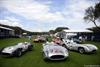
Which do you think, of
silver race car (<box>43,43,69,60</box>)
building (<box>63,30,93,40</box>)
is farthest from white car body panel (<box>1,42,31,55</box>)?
building (<box>63,30,93,40</box>)

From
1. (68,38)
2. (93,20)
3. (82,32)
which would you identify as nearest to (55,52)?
(68,38)

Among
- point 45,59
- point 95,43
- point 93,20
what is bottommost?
point 45,59

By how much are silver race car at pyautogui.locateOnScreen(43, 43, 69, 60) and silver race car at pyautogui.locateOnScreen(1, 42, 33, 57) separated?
47cm

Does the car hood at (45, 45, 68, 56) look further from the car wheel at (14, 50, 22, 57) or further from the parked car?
the car wheel at (14, 50, 22, 57)

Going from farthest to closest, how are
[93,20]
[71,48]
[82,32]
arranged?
[71,48] → [93,20] → [82,32]

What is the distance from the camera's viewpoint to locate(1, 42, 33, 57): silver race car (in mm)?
4492

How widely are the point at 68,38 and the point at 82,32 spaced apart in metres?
0.45

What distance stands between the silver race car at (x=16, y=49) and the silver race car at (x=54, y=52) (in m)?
0.47

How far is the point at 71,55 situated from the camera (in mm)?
4938

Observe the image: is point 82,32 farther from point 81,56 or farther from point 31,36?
point 31,36

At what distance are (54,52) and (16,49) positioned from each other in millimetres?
1069

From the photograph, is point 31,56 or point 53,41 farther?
point 53,41

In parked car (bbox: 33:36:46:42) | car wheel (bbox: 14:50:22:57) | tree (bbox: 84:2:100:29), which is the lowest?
car wheel (bbox: 14:50:22:57)

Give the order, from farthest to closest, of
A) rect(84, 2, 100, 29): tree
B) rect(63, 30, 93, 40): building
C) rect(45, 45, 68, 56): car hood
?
rect(45, 45, 68, 56): car hood
rect(84, 2, 100, 29): tree
rect(63, 30, 93, 40): building
